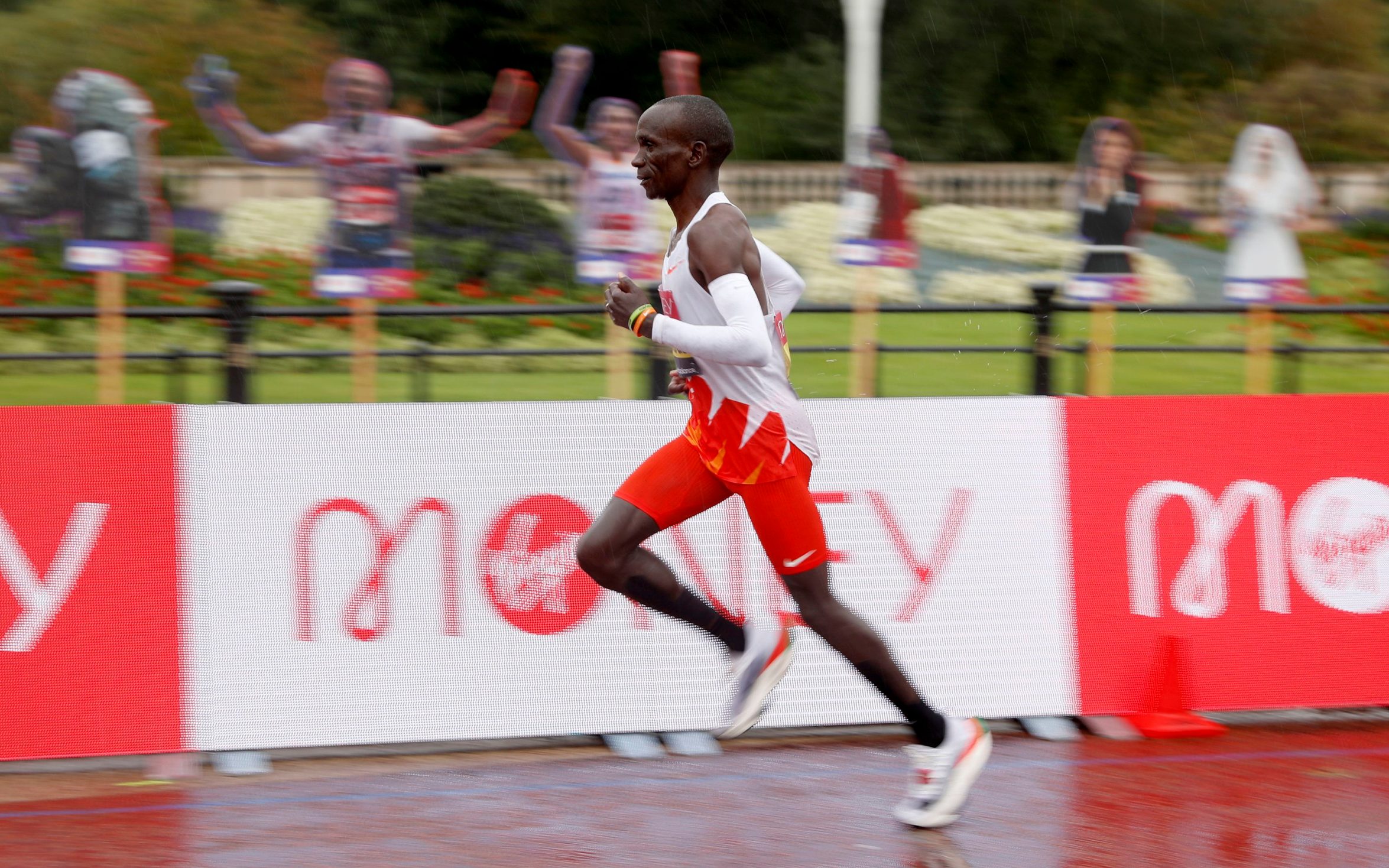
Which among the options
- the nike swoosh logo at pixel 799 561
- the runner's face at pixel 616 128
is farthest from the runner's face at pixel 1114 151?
the nike swoosh logo at pixel 799 561

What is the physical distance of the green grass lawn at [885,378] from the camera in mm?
13219

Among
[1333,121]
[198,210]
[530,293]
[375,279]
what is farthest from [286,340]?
[1333,121]

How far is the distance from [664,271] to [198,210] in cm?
1606

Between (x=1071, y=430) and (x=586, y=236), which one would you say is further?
(x=586, y=236)

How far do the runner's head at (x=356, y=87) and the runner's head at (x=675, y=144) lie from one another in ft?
13.7

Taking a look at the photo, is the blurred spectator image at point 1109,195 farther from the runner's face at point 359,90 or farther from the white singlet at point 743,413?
the white singlet at point 743,413

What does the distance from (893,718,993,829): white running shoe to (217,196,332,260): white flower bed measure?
45.8 feet

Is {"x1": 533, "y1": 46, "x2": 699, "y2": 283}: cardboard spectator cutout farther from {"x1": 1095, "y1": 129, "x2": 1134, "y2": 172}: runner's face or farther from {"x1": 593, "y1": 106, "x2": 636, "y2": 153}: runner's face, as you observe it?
{"x1": 1095, "y1": 129, "x2": 1134, "y2": 172}: runner's face

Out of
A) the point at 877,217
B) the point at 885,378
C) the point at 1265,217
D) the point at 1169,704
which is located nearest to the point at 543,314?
the point at 1169,704

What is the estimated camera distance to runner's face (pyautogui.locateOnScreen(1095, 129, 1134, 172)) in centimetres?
834

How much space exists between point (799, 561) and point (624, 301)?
3.02 feet

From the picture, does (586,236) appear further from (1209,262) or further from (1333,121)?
(1333,121)

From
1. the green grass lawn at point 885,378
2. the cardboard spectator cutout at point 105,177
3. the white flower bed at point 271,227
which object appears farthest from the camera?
the white flower bed at point 271,227

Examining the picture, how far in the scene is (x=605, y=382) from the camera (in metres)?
13.8
